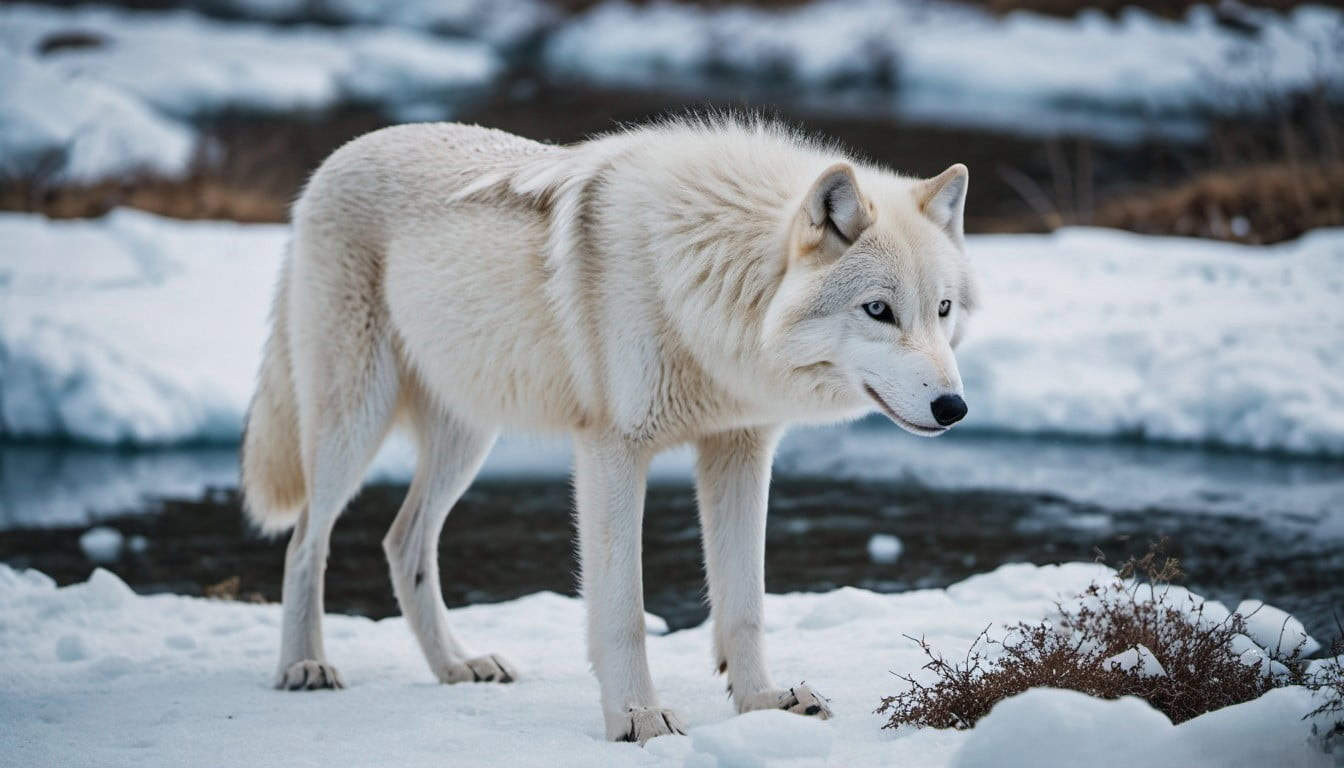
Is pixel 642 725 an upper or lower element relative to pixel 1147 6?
lower

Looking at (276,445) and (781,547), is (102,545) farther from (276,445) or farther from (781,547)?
(781,547)

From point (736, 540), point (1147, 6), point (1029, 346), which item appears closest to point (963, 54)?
point (1147, 6)

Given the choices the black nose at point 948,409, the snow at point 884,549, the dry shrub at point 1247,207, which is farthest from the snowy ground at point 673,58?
the black nose at point 948,409

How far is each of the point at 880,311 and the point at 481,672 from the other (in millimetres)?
1940

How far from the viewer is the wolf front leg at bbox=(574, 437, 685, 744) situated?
3.47m

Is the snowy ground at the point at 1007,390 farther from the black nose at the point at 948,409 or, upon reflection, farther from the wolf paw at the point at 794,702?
the black nose at the point at 948,409

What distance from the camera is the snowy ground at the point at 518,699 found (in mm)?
2627

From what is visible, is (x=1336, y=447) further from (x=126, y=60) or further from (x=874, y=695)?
(x=126, y=60)

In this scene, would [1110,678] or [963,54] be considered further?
[963,54]

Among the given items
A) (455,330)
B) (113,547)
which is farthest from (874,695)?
(113,547)

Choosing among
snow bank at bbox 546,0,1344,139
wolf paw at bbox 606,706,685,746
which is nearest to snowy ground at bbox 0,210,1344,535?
wolf paw at bbox 606,706,685,746

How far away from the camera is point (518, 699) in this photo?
3.94 meters

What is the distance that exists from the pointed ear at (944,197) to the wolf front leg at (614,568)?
102cm

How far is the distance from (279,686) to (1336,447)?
5841mm
